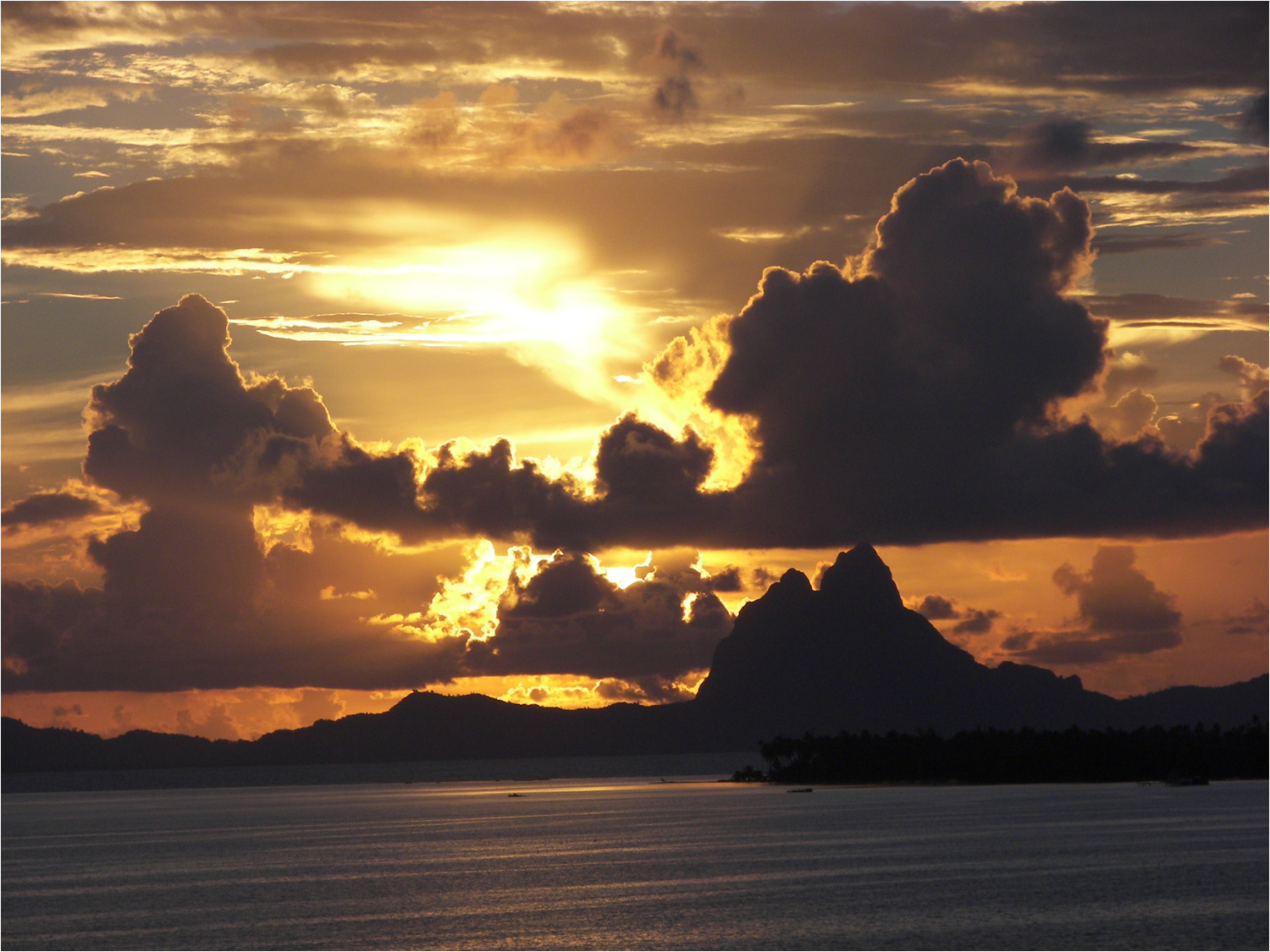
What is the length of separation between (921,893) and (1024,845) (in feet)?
163

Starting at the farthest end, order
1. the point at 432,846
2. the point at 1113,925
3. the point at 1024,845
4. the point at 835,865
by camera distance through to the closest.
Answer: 1. the point at 432,846
2. the point at 1024,845
3. the point at 835,865
4. the point at 1113,925

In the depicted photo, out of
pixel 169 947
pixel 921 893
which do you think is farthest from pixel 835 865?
pixel 169 947

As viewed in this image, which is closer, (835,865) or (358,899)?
(358,899)

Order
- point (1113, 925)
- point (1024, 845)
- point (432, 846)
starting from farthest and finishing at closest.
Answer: point (432, 846) → point (1024, 845) → point (1113, 925)

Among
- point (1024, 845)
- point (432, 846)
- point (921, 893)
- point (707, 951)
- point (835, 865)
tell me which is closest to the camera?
point (707, 951)

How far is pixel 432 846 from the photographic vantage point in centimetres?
19650

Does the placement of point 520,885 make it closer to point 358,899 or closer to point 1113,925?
point 358,899

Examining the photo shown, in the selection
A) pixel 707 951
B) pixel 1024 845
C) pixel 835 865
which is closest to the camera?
pixel 707 951

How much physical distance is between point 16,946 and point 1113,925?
81532 mm

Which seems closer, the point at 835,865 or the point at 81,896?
the point at 81,896

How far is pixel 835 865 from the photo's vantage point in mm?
152250

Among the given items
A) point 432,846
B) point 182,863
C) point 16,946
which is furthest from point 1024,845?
point 16,946

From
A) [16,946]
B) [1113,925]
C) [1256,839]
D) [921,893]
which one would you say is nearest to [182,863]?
[16,946]

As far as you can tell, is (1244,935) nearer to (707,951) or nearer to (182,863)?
(707,951)
